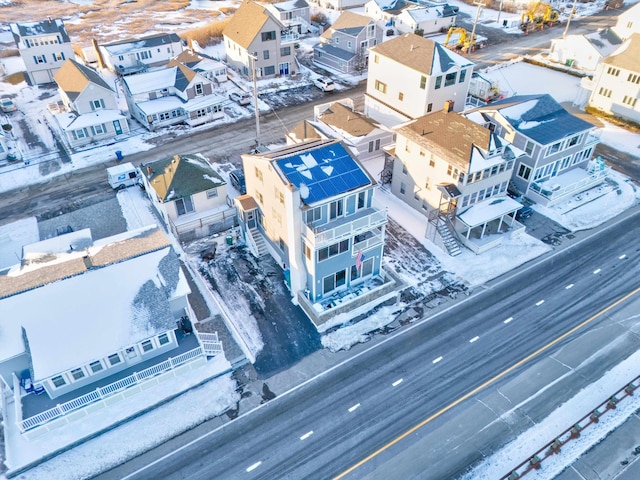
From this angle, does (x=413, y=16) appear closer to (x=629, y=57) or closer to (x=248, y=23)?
(x=248, y=23)

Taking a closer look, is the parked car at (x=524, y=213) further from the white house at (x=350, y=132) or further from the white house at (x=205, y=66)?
the white house at (x=205, y=66)

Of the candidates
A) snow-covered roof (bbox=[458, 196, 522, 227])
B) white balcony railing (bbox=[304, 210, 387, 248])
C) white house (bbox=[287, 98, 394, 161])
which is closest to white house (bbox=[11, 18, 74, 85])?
white house (bbox=[287, 98, 394, 161])

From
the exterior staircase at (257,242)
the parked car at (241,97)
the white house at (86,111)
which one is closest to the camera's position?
the exterior staircase at (257,242)

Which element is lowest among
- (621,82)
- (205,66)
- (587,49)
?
(587,49)

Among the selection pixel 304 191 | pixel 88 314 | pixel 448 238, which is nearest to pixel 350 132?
pixel 448 238

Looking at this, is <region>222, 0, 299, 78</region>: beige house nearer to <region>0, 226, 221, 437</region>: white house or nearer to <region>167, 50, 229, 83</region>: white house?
<region>167, 50, 229, 83</region>: white house

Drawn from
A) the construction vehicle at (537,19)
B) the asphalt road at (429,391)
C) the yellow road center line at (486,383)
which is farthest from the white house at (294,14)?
the yellow road center line at (486,383)
